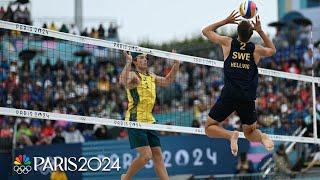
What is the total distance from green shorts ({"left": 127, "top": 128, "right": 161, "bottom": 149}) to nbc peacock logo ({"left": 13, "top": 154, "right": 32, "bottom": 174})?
1799 millimetres

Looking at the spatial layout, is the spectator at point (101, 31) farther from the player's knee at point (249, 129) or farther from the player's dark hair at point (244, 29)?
the player's dark hair at point (244, 29)

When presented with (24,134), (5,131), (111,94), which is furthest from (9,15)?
(111,94)

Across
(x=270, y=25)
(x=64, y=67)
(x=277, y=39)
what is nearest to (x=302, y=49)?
(x=277, y=39)

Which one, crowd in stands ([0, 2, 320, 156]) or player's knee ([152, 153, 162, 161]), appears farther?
crowd in stands ([0, 2, 320, 156])

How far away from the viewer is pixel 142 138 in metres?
10.9

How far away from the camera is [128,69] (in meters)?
10.9

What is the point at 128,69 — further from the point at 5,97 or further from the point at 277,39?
the point at 277,39

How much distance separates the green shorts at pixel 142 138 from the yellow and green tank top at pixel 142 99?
23 cm

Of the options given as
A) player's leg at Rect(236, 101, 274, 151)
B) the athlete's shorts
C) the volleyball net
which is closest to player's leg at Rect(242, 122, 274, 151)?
player's leg at Rect(236, 101, 274, 151)

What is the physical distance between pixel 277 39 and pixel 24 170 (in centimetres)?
984

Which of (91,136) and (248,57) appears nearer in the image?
(248,57)

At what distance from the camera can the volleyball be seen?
9.96m

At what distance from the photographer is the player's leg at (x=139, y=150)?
10.7m

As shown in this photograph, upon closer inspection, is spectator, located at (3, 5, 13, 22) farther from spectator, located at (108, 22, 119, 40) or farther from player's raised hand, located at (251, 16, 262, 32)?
player's raised hand, located at (251, 16, 262, 32)
